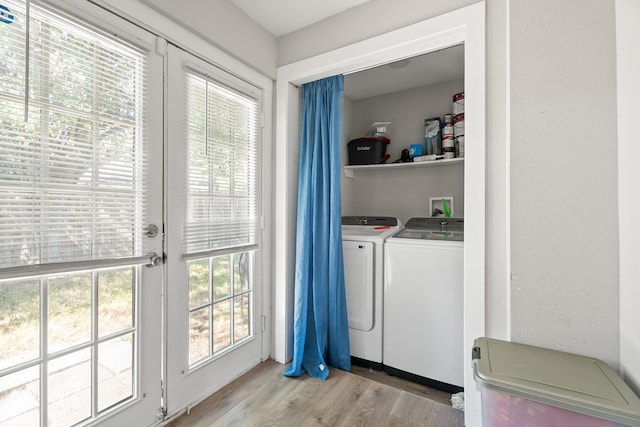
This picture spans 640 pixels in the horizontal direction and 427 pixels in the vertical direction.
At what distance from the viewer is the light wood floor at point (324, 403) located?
1.57 metres

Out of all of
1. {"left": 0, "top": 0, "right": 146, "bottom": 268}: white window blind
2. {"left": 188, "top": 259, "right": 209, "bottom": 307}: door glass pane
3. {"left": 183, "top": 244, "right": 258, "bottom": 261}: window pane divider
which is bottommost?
{"left": 188, "top": 259, "right": 209, "bottom": 307}: door glass pane

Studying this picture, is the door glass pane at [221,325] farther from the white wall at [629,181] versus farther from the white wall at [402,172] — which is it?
the white wall at [629,181]

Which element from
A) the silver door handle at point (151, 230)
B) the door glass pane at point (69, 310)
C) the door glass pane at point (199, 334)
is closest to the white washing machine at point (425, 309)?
the door glass pane at point (199, 334)

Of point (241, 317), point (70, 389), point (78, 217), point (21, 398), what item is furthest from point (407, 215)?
point (21, 398)

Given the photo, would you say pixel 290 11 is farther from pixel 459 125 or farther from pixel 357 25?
pixel 459 125

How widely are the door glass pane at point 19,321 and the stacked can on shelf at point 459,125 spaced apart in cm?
266

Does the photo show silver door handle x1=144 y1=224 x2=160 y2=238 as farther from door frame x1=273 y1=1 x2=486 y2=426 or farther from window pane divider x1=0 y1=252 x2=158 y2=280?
door frame x1=273 y1=1 x2=486 y2=426

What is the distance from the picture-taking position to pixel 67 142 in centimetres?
119

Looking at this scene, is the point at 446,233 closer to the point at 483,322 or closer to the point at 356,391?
the point at 483,322

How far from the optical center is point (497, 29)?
143 centimetres

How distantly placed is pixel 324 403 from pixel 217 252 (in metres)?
1.12

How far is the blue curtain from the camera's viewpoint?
2064mm

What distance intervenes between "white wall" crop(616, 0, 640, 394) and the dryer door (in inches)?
50.3

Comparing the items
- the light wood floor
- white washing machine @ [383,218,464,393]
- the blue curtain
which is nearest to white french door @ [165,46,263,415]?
the light wood floor
